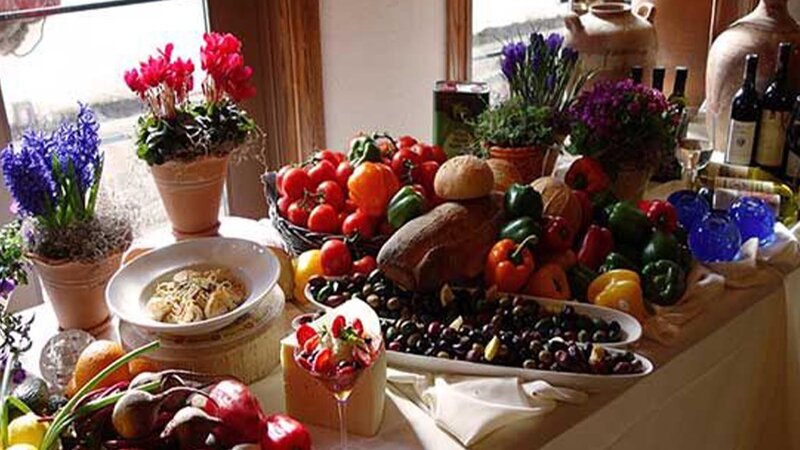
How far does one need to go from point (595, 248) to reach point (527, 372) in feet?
1.23

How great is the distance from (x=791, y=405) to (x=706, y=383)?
1.03 ft

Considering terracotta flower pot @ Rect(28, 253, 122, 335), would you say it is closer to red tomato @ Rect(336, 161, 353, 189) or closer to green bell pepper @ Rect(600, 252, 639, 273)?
red tomato @ Rect(336, 161, 353, 189)

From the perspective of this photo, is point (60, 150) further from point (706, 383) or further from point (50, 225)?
point (706, 383)

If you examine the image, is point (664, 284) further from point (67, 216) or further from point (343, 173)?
point (67, 216)

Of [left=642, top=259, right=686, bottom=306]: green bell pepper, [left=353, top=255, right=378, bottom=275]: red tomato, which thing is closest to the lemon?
[left=353, top=255, right=378, bottom=275]: red tomato

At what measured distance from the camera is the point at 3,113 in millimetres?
1814

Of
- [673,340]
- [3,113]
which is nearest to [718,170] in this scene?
[673,340]

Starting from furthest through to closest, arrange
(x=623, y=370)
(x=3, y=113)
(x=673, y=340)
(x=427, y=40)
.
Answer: (x=427, y=40) → (x=3, y=113) → (x=673, y=340) → (x=623, y=370)

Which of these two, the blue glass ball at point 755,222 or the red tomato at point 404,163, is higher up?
the red tomato at point 404,163

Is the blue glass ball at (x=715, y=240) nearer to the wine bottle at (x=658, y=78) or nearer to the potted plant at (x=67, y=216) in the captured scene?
the wine bottle at (x=658, y=78)

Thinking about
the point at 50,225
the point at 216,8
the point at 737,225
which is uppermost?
the point at 216,8

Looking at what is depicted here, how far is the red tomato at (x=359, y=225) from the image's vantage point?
1.51m

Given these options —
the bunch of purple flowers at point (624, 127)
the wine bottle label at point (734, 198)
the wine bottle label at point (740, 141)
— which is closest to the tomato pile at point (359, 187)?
the bunch of purple flowers at point (624, 127)

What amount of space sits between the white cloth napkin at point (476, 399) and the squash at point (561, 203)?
16.0 inches
